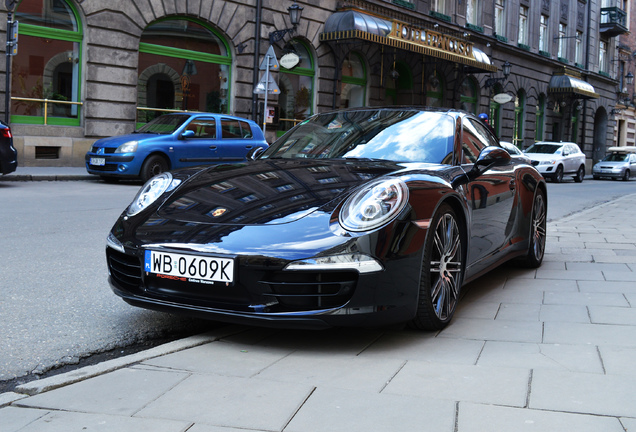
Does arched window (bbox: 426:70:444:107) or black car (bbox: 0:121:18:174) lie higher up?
arched window (bbox: 426:70:444:107)

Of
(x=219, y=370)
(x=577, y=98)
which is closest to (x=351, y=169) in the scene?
(x=219, y=370)

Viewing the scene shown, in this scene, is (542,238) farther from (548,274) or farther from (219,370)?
(219,370)

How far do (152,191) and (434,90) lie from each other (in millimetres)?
26680

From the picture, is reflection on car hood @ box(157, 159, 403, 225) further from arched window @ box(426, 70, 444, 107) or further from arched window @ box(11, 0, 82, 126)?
arched window @ box(426, 70, 444, 107)

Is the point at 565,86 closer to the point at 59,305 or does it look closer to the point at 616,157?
the point at 616,157

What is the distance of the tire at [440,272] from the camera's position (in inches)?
149

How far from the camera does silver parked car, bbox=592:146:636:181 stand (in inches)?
1344

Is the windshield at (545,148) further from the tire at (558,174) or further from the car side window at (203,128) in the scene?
the car side window at (203,128)

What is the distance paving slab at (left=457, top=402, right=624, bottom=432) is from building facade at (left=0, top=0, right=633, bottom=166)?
1515 cm

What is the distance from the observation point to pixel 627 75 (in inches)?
1882

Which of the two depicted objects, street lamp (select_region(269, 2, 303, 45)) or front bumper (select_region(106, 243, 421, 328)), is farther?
street lamp (select_region(269, 2, 303, 45))

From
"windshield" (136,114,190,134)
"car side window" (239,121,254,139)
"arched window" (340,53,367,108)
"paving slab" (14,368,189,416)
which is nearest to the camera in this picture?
"paving slab" (14,368,189,416)

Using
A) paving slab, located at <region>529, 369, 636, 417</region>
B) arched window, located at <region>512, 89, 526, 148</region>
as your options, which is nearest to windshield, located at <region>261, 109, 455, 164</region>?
paving slab, located at <region>529, 369, 636, 417</region>

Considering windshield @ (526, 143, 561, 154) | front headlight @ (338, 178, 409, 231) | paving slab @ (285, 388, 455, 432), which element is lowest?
paving slab @ (285, 388, 455, 432)
